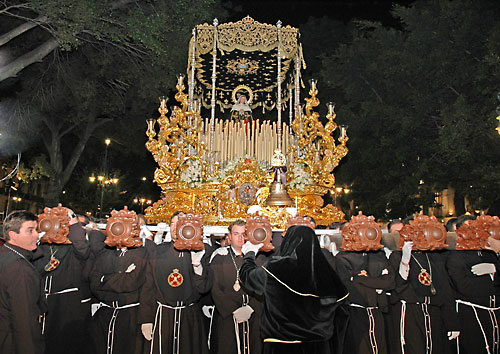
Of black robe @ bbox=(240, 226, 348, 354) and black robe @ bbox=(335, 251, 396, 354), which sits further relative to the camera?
black robe @ bbox=(335, 251, 396, 354)

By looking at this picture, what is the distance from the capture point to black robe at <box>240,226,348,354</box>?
3.32 meters

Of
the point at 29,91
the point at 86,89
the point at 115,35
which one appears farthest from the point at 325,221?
the point at 29,91

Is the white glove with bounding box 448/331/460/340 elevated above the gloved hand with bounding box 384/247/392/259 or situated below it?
below

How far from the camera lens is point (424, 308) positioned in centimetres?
536

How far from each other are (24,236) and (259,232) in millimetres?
2433

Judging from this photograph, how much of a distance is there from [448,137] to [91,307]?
36.0ft

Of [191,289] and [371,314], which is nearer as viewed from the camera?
[191,289]

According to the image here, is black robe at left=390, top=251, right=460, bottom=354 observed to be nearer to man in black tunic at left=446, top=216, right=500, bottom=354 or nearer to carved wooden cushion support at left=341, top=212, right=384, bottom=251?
man in black tunic at left=446, top=216, right=500, bottom=354

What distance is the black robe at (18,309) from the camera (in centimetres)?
357

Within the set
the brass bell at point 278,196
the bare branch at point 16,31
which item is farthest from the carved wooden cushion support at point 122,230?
the bare branch at point 16,31

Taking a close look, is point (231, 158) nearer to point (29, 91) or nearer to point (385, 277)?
point (385, 277)

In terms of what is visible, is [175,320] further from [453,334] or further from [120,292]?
[453,334]

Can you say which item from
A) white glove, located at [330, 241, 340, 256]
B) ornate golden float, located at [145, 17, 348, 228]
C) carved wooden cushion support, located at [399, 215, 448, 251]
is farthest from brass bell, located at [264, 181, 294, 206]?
carved wooden cushion support, located at [399, 215, 448, 251]

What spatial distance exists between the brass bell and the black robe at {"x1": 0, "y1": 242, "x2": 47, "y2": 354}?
167 inches
